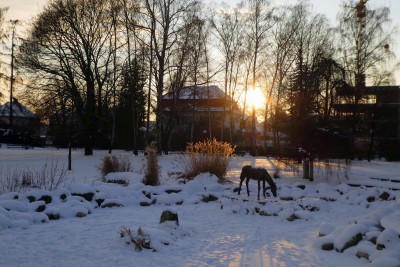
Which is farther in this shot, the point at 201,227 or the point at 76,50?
the point at 76,50

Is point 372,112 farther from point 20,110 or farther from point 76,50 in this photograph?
point 20,110

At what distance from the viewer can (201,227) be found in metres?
8.02

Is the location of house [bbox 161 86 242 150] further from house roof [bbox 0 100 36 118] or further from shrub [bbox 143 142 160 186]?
shrub [bbox 143 142 160 186]

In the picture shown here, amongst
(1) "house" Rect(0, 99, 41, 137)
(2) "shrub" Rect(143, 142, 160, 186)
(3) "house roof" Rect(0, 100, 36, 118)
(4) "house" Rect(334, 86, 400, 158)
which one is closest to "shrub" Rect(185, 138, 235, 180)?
(2) "shrub" Rect(143, 142, 160, 186)

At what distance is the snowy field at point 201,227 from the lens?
229 inches

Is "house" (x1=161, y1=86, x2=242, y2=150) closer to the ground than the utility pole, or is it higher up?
closer to the ground

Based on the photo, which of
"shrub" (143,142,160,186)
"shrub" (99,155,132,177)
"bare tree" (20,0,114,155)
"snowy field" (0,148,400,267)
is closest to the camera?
"snowy field" (0,148,400,267)

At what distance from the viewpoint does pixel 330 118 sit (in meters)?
15.9

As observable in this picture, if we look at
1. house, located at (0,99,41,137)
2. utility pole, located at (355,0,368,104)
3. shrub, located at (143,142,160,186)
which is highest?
utility pole, located at (355,0,368,104)

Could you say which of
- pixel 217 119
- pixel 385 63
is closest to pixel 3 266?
pixel 385 63

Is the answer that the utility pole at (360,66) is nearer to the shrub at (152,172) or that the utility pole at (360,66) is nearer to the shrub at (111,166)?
the shrub at (111,166)

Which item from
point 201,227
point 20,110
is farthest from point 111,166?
point 20,110

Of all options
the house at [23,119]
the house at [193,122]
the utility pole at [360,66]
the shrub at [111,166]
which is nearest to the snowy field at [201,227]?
the shrub at [111,166]

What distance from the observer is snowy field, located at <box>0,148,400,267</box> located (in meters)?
5.82
